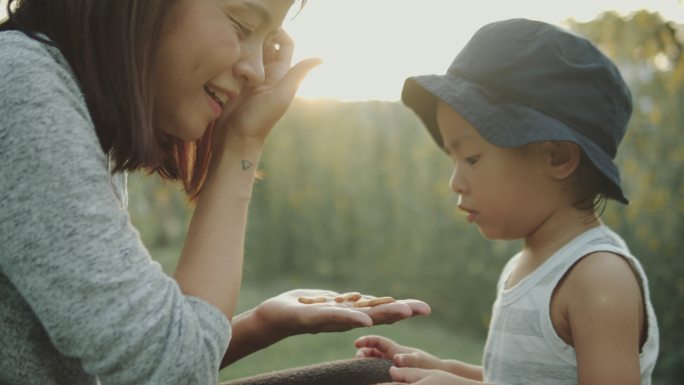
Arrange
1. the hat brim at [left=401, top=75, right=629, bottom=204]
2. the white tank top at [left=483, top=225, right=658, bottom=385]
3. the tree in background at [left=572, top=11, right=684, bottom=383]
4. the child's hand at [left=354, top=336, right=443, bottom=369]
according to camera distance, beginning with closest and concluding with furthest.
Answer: the white tank top at [left=483, top=225, right=658, bottom=385], the hat brim at [left=401, top=75, right=629, bottom=204], the child's hand at [left=354, top=336, right=443, bottom=369], the tree in background at [left=572, top=11, right=684, bottom=383]

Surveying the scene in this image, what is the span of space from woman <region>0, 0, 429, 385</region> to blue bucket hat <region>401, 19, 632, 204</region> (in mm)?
598

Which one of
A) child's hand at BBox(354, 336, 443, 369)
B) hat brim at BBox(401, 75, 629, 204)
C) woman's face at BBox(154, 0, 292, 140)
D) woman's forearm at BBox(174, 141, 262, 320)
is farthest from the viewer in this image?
child's hand at BBox(354, 336, 443, 369)

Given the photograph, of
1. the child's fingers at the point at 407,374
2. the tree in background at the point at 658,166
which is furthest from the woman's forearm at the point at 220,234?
the tree in background at the point at 658,166

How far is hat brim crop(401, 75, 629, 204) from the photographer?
200cm

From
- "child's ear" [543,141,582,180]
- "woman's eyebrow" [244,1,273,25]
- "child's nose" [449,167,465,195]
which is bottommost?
"child's nose" [449,167,465,195]

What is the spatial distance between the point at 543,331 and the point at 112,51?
52.3 inches

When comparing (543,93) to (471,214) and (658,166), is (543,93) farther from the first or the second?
(658,166)

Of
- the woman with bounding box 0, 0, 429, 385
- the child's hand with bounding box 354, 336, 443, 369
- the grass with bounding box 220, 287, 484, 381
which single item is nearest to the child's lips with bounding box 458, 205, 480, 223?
the child's hand with bounding box 354, 336, 443, 369

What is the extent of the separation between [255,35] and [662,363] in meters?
3.54

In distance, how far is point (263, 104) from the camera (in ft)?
5.93

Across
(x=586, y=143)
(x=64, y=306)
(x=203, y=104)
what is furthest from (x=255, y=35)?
(x=586, y=143)

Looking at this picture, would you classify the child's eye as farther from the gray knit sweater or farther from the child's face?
the gray knit sweater

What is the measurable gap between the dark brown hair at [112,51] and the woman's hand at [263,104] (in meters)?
0.27

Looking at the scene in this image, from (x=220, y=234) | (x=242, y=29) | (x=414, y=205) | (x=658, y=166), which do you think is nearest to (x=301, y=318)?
(x=220, y=234)
